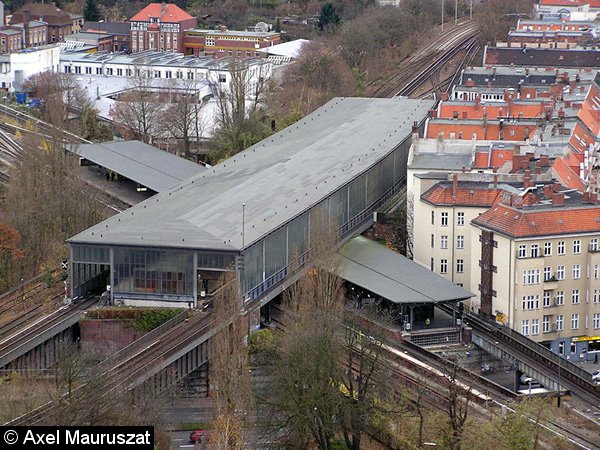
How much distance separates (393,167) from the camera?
70.7 meters

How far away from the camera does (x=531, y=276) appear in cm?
5806

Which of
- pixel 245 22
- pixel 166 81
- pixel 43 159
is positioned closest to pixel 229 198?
pixel 43 159

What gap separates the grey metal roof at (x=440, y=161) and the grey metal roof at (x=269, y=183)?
6.37ft

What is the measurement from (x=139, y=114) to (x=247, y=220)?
31297 mm

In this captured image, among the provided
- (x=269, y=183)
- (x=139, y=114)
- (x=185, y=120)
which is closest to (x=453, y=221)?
(x=269, y=183)

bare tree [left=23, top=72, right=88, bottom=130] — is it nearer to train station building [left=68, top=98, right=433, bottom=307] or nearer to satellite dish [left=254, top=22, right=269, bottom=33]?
train station building [left=68, top=98, right=433, bottom=307]

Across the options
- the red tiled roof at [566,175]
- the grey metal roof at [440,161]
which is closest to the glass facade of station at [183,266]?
the grey metal roof at [440,161]

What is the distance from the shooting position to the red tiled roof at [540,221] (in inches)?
2279

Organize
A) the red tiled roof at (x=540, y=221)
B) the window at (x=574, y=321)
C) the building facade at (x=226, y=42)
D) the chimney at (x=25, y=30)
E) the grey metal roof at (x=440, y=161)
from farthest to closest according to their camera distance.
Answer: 1. the chimney at (x=25, y=30)
2. the building facade at (x=226, y=42)
3. the grey metal roof at (x=440, y=161)
4. the window at (x=574, y=321)
5. the red tiled roof at (x=540, y=221)

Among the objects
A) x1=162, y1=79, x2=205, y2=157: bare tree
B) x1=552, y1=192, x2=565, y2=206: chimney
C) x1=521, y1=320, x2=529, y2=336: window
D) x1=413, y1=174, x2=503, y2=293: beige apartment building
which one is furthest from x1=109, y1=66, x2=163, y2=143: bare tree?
x1=521, y1=320, x2=529, y2=336: window

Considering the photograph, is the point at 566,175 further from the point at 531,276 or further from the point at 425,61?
the point at 425,61

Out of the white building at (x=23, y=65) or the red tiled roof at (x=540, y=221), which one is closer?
the red tiled roof at (x=540, y=221)

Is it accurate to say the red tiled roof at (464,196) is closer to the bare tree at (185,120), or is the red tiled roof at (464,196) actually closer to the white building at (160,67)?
the bare tree at (185,120)

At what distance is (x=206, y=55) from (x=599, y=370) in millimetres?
62621
